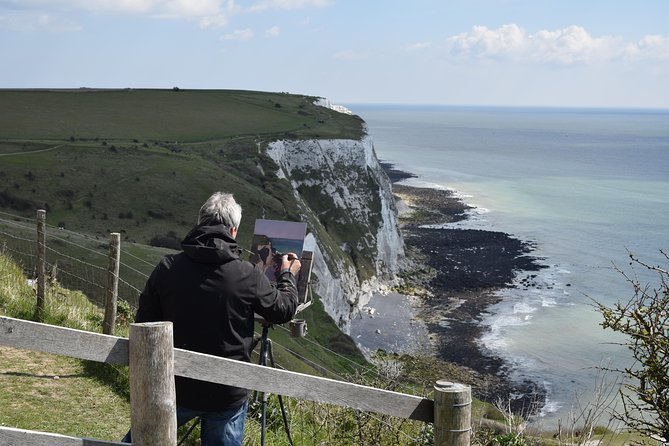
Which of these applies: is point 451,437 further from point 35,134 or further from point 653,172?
point 653,172

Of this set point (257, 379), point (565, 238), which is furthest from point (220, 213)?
point (565, 238)

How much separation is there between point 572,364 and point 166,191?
94.2ft

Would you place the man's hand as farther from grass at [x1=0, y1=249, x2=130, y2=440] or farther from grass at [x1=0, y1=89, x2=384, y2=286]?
grass at [x1=0, y1=89, x2=384, y2=286]

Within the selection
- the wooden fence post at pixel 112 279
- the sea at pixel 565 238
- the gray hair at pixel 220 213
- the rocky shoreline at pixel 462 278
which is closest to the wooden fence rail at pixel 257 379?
the gray hair at pixel 220 213

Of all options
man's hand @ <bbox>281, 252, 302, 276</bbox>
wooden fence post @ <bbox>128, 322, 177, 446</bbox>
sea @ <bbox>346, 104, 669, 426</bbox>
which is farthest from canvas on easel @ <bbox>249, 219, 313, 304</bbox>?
sea @ <bbox>346, 104, 669, 426</bbox>

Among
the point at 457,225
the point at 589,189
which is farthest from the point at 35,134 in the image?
the point at 589,189

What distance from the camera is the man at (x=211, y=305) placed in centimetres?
449

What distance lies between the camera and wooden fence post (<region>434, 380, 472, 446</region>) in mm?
4047

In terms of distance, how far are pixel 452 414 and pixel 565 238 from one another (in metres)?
76.7

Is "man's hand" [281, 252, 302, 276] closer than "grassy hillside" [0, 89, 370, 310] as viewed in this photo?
Yes

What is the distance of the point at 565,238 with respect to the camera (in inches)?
3019

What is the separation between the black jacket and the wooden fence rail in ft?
1.82

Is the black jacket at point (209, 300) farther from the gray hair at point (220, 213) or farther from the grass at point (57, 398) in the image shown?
the grass at point (57, 398)

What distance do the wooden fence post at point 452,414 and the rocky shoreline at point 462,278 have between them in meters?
27.9
